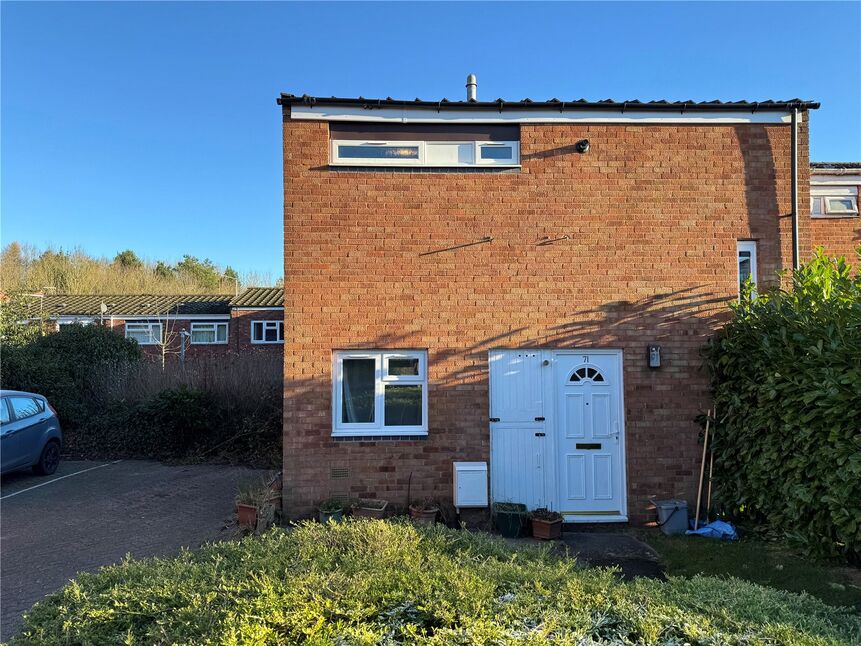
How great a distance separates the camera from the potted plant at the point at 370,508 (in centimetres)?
680

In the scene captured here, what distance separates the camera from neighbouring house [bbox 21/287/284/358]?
1006 inches

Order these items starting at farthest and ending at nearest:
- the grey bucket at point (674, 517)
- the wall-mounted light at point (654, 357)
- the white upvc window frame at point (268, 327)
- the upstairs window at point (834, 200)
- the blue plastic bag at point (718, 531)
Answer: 1. the white upvc window frame at point (268, 327)
2. the upstairs window at point (834, 200)
3. the wall-mounted light at point (654, 357)
4. the grey bucket at point (674, 517)
5. the blue plastic bag at point (718, 531)

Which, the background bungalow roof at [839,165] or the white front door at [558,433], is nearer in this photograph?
the white front door at [558,433]

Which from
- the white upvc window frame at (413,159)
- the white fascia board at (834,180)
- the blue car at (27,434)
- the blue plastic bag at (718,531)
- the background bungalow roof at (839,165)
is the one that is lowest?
the blue plastic bag at (718,531)

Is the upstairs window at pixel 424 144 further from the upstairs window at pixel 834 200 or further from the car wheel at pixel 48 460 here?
the car wheel at pixel 48 460

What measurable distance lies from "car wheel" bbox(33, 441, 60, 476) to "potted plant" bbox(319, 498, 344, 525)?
23.5 ft

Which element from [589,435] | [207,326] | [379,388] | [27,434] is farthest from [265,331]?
[589,435]

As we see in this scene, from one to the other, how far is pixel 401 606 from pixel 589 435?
5.25m

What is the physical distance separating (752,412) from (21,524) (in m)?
10.1

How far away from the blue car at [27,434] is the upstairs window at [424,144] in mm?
7594

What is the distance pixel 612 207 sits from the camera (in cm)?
767

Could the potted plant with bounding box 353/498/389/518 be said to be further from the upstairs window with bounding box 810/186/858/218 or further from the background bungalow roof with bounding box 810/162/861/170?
the background bungalow roof with bounding box 810/162/861/170

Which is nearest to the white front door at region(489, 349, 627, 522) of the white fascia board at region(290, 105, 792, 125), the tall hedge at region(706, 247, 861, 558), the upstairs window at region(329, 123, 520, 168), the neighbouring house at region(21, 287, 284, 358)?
the tall hedge at region(706, 247, 861, 558)

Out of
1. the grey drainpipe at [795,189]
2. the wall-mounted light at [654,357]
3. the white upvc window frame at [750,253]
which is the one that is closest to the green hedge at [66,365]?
the wall-mounted light at [654,357]
